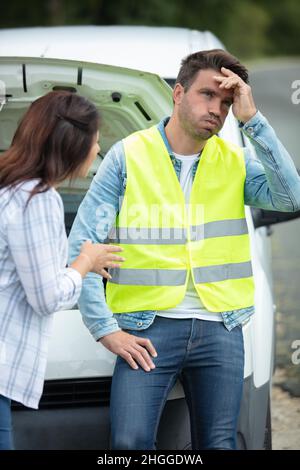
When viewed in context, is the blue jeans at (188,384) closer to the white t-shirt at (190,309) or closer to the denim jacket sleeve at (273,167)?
the white t-shirt at (190,309)

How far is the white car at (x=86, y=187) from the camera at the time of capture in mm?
3568

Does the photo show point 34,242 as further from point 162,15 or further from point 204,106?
point 162,15

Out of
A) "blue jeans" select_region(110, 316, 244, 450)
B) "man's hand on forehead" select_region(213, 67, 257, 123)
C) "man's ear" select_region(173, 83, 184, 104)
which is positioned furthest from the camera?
"man's ear" select_region(173, 83, 184, 104)

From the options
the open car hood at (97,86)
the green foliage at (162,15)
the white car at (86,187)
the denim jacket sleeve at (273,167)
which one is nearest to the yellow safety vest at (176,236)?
the denim jacket sleeve at (273,167)

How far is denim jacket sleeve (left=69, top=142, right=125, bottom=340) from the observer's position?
3.54 m

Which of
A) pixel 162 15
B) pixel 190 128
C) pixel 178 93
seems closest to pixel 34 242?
pixel 190 128

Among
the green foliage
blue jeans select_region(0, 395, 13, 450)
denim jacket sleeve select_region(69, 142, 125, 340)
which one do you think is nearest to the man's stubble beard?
denim jacket sleeve select_region(69, 142, 125, 340)

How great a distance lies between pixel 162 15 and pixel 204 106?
28.9m

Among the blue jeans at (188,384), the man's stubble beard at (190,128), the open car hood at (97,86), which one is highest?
the open car hood at (97,86)

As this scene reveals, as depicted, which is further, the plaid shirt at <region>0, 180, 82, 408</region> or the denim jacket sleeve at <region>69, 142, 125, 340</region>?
the denim jacket sleeve at <region>69, 142, 125, 340</region>

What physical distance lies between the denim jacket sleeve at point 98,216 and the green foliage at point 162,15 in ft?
91.3

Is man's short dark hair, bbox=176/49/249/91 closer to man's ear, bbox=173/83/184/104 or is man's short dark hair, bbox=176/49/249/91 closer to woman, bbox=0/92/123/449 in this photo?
man's ear, bbox=173/83/184/104

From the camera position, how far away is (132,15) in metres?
31.5

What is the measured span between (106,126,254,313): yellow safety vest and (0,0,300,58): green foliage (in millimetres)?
27835
